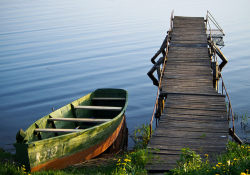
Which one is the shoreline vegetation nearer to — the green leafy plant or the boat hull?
the boat hull

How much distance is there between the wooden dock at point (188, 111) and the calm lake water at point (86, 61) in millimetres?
2873

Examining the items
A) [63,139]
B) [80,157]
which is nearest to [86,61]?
[80,157]

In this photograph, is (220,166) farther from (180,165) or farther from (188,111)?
(188,111)

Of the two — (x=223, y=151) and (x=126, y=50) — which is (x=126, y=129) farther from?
(x=126, y=50)

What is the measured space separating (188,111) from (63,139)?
4213 mm

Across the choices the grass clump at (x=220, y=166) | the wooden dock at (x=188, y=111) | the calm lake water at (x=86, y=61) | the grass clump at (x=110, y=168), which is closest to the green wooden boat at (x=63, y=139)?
the grass clump at (x=110, y=168)

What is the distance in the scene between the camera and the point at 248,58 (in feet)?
72.9

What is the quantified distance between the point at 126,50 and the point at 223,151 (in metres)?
19.8

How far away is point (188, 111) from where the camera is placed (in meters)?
9.42

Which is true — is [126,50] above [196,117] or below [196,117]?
above

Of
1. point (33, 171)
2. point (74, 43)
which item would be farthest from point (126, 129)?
point (74, 43)

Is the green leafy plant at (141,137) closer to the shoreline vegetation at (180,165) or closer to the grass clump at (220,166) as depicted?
the shoreline vegetation at (180,165)

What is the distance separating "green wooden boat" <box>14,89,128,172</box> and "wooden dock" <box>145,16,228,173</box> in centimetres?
201

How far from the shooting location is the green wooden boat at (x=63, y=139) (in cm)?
729
